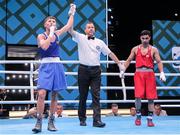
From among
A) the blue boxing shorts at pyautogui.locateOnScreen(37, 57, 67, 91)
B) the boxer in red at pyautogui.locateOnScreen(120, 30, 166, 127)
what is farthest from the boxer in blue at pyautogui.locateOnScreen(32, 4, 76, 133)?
the boxer in red at pyautogui.locateOnScreen(120, 30, 166, 127)

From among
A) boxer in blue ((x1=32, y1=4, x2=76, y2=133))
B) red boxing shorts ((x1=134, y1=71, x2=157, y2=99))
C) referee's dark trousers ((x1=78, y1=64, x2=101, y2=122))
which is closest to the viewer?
boxer in blue ((x1=32, y1=4, x2=76, y2=133))

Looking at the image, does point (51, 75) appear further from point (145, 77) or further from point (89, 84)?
point (145, 77)

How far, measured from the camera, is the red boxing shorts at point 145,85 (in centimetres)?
521

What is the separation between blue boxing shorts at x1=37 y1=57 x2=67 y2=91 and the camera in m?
4.43

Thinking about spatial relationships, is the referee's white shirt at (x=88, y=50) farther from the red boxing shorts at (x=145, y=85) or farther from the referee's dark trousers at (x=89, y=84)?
the red boxing shorts at (x=145, y=85)

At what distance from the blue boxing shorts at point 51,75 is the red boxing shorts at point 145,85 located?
1.26m

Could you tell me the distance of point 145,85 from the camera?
5.26 meters

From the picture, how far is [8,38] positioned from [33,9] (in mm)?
1095

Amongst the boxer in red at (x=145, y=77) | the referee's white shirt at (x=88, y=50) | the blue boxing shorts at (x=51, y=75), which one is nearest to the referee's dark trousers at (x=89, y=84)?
the referee's white shirt at (x=88, y=50)

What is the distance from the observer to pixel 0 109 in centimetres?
920

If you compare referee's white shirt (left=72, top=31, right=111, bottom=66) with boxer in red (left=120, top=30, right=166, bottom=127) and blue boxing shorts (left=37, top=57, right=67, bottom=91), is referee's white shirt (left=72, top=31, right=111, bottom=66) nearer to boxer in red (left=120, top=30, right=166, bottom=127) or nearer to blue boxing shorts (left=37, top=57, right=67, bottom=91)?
boxer in red (left=120, top=30, right=166, bottom=127)

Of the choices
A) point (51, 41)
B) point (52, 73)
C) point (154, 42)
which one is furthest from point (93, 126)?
point (154, 42)

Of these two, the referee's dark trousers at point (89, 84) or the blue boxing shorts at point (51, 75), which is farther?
the referee's dark trousers at point (89, 84)

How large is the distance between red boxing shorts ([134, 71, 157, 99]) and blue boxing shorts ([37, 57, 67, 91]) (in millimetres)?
1259
